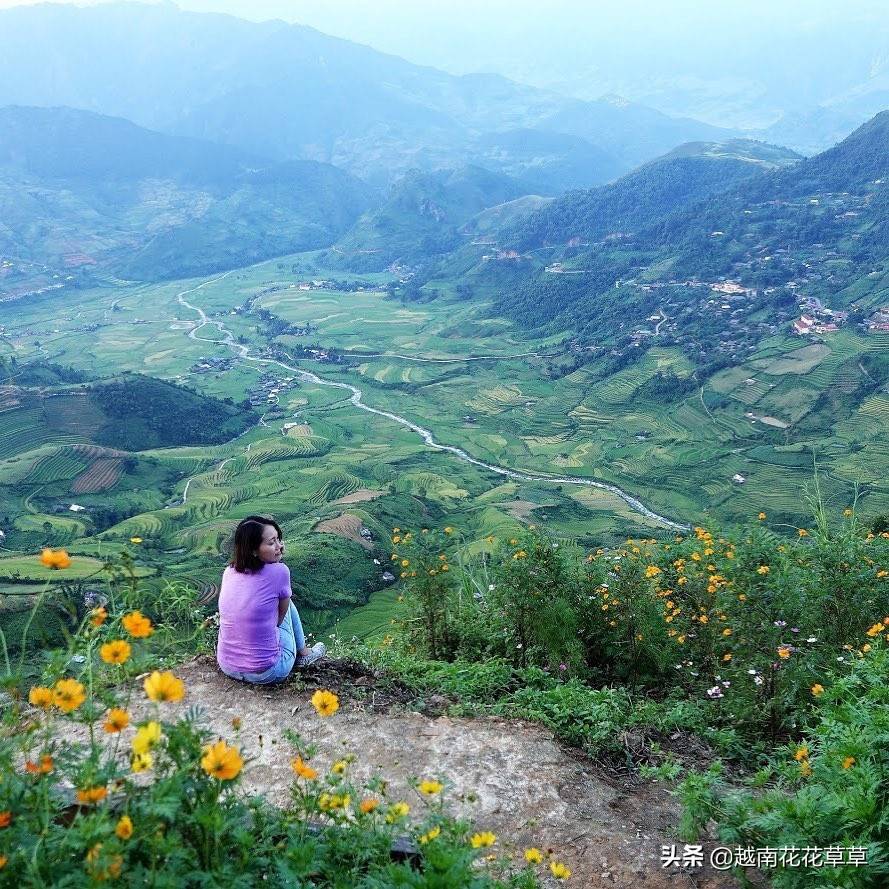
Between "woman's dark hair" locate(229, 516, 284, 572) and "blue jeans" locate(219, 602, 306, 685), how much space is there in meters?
0.51

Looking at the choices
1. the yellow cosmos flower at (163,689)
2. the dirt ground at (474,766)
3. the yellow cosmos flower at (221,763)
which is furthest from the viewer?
the dirt ground at (474,766)

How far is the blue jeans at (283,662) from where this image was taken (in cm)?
536

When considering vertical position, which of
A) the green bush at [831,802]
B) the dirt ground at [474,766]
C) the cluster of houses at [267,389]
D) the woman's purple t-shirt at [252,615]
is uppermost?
the green bush at [831,802]

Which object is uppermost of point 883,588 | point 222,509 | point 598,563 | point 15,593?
point 883,588

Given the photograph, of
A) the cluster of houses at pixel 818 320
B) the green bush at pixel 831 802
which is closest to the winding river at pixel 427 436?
the cluster of houses at pixel 818 320

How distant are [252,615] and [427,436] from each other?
52006 mm

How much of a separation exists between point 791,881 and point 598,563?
3887 millimetres

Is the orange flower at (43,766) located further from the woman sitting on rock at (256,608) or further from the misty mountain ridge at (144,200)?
the misty mountain ridge at (144,200)

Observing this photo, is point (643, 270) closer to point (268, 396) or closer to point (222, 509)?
point (268, 396)

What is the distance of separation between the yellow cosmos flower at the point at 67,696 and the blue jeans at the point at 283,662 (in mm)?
3087

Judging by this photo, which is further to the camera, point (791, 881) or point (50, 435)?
point (50, 435)

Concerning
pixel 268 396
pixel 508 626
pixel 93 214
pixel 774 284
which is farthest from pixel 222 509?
pixel 93 214

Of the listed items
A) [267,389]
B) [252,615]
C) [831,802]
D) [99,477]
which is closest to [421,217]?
[267,389]

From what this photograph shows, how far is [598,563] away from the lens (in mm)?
6742
